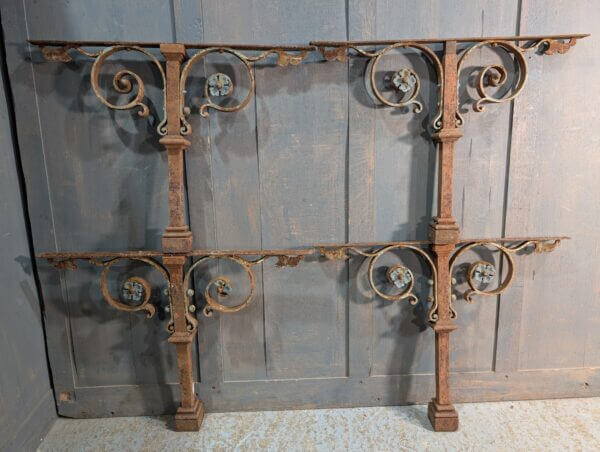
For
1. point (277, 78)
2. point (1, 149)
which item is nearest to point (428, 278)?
point (277, 78)

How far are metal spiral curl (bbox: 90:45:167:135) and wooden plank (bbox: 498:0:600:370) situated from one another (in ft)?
3.39

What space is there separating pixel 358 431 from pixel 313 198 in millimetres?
726

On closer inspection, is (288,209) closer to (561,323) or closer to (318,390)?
(318,390)

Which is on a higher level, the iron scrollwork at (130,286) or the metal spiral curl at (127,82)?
the metal spiral curl at (127,82)

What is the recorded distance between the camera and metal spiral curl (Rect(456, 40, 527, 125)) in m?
1.07

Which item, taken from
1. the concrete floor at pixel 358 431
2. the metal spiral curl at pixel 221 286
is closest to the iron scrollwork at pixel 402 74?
the metal spiral curl at pixel 221 286

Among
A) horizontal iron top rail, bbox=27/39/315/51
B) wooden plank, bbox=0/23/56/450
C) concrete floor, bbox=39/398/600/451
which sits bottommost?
concrete floor, bbox=39/398/600/451

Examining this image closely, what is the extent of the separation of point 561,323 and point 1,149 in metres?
1.77

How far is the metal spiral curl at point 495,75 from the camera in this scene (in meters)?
1.07

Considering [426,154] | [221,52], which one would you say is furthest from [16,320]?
[426,154]

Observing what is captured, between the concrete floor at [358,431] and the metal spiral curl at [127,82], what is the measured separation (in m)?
0.91

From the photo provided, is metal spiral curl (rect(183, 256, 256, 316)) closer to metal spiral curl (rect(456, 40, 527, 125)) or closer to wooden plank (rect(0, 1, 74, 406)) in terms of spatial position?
wooden plank (rect(0, 1, 74, 406))

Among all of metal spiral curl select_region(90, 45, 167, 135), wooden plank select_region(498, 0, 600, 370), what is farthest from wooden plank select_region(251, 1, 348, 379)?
wooden plank select_region(498, 0, 600, 370)

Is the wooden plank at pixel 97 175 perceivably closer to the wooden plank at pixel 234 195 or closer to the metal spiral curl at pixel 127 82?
the metal spiral curl at pixel 127 82
